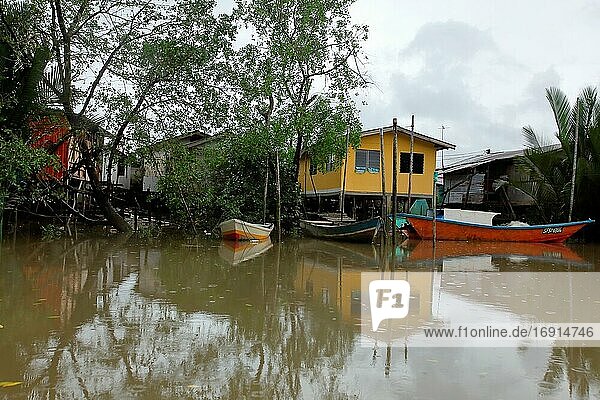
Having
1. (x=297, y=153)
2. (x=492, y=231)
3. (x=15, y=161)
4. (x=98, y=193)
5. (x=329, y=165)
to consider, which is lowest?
(x=492, y=231)

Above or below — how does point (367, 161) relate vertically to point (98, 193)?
above

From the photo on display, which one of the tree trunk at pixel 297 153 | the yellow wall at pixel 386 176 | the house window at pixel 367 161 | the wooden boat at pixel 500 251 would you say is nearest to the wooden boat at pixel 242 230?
the tree trunk at pixel 297 153

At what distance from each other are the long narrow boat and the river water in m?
9.81

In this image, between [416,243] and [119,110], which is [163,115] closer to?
[119,110]

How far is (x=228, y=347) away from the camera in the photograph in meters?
5.39

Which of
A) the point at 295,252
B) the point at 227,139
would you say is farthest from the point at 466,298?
the point at 227,139

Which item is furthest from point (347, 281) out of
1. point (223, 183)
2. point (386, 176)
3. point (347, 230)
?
point (386, 176)

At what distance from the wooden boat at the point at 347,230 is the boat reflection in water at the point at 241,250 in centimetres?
203

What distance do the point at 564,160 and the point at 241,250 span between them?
12.2 metres

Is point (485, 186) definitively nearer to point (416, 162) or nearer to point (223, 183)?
point (416, 162)

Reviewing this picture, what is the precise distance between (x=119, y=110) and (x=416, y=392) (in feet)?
48.1

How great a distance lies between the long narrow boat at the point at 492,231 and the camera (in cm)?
1959

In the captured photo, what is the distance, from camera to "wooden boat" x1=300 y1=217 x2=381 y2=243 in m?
18.2

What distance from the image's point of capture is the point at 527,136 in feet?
Result: 71.5
